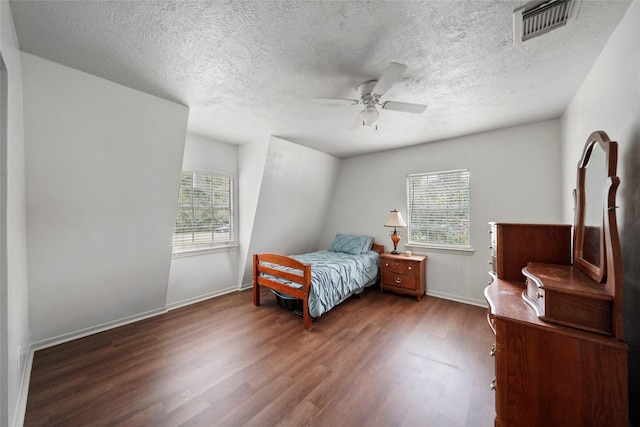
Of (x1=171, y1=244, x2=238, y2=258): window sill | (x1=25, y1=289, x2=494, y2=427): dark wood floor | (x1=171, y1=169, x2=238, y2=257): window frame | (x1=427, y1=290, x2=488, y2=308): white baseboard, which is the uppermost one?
(x1=171, y1=169, x2=238, y2=257): window frame

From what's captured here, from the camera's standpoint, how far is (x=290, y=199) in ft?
14.0

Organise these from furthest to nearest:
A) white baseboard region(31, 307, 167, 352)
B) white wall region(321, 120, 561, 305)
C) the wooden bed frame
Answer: white wall region(321, 120, 561, 305)
the wooden bed frame
white baseboard region(31, 307, 167, 352)

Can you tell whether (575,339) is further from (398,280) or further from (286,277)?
(398,280)

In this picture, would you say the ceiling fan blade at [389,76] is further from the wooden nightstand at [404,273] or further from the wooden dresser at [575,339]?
the wooden nightstand at [404,273]

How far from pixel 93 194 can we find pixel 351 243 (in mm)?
3607

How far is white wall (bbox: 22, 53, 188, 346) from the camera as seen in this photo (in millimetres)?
1900

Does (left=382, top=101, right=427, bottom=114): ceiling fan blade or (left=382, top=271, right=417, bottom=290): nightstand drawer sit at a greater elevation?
(left=382, top=101, right=427, bottom=114): ceiling fan blade

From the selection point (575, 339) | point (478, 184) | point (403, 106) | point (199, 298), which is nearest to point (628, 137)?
point (575, 339)

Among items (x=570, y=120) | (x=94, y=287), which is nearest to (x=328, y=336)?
(x=94, y=287)

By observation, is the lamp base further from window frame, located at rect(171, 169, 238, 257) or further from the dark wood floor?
window frame, located at rect(171, 169, 238, 257)

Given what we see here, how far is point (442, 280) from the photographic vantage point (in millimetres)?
3762

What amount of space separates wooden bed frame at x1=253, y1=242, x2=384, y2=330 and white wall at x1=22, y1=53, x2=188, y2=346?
121cm

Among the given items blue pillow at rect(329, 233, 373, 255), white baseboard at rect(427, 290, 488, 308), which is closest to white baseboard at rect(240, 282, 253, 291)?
blue pillow at rect(329, 233, 373, 255)

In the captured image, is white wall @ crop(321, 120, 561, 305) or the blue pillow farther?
the blue pillow
